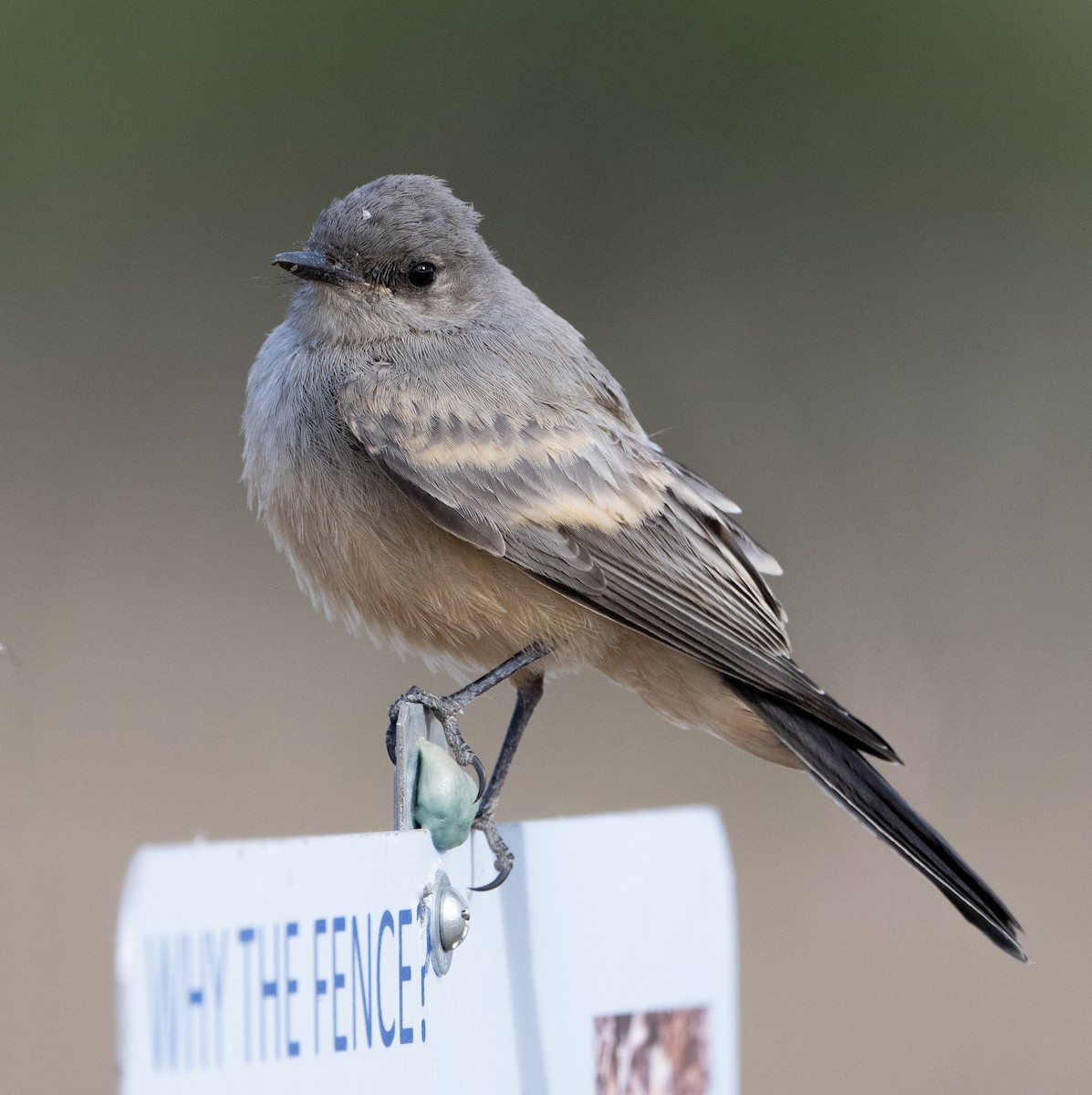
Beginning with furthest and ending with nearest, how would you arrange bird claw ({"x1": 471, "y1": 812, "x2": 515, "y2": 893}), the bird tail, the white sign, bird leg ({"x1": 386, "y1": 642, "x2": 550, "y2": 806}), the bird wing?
the bird wing
the bird tail
bird leg ({"x1": 386, "y1": 642, "x2": 550, "y2": 806})
bird claw ({"x1": 471, "y1": 812, "x2": 515, "y2": 893})
the white sign

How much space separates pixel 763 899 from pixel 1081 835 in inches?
35.5

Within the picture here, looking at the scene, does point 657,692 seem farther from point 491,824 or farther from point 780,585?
point 780,585

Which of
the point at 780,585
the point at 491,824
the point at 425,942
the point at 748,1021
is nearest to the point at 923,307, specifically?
the point at 780,585

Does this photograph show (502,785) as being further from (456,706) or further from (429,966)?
(429,966)

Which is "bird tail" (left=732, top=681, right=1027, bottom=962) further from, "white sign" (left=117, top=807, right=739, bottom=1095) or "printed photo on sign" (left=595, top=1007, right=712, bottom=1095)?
"printed photo on sign" (left=595, top=1007, right=712, bottom=1095)

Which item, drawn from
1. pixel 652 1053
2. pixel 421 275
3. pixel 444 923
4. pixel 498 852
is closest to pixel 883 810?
pixel 652 1053

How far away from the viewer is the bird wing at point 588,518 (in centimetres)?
188

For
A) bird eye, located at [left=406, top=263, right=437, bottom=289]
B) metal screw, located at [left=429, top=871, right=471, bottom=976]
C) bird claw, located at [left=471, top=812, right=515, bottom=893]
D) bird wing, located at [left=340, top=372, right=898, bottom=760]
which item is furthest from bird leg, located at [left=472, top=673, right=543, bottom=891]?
bird eye, located at [left=406, top=263, right=437, bottom=289]

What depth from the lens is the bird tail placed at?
5.75ft

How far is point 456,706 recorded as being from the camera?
1766 millimetres

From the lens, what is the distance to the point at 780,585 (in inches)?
155

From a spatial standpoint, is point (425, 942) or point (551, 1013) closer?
point (425, 942)

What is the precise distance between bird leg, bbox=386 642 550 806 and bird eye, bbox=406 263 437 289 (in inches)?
21.8

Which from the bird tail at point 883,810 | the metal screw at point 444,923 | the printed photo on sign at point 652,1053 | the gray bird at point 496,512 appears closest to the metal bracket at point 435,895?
the metal screw at point 444,923
